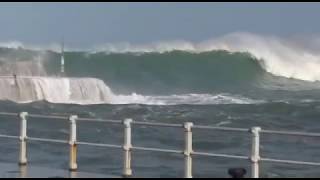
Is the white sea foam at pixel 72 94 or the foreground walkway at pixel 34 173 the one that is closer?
the foreground walkway at pixel 34 173

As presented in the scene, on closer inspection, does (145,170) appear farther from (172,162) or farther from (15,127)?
(15,127)

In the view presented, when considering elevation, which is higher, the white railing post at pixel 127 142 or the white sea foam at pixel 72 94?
the white sea foam at pixel 72 94

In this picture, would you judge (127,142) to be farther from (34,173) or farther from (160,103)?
(160,103)

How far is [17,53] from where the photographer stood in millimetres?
72375

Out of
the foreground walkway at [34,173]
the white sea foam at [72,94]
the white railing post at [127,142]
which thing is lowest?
the foreground walkway at [34,173]

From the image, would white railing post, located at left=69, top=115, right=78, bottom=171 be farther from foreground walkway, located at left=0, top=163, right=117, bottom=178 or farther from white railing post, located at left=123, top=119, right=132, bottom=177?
white railing post, located at left=123, top=119, right=132, bottom=177

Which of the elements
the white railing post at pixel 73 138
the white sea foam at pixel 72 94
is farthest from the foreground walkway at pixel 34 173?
the white sea foam at pixel 72 94

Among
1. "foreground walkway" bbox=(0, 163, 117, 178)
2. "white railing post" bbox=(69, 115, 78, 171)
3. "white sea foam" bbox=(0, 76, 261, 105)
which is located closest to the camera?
"foreground walkway" bbox=(0, 163, 117, 178)

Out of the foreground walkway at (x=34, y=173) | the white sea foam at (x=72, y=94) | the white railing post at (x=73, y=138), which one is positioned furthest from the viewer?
the white sea foam at (x=72, y=94)

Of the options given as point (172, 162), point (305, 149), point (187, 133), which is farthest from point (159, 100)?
point (187, 133)

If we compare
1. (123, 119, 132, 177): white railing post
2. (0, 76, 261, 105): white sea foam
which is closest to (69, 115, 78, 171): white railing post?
(123, 119, 132, 177): white railing post

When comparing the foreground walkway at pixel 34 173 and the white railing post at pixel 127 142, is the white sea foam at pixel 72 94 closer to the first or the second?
the foreground walkway at pixel 34 173

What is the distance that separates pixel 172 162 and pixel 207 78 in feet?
179

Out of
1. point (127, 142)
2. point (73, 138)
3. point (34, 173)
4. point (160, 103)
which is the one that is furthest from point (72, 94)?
point (127, 142)
